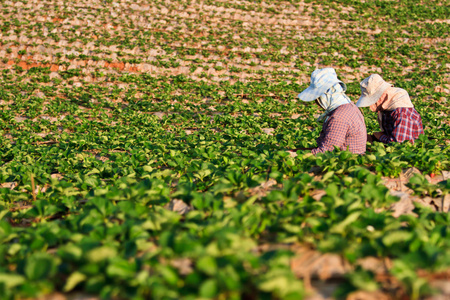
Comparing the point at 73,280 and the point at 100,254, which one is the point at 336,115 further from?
the point at 73,280

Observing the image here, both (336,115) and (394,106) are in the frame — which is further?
(394,106)

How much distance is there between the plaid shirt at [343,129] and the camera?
4.30 meters

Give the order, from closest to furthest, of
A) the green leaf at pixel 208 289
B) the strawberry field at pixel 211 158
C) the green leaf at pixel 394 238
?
the green leaf at pixel 208 289, the strawberry field at pixel 211 158, the green leaf at pixel 394 238

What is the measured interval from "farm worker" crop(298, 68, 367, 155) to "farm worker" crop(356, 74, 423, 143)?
0.81 meters

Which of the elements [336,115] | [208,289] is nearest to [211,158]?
[336,115]

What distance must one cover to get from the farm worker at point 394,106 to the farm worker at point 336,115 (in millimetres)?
813

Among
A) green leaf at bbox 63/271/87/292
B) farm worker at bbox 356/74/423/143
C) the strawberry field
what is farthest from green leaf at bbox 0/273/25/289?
farm worker at bbox 356/74/423/143

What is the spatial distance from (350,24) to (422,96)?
9.45 meters

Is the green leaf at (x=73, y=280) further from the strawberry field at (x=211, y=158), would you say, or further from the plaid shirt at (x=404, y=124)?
the plaid shirt at (x=404, y=124)

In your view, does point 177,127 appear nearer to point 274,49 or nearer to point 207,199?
point 207,199

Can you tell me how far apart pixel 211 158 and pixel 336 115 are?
191 cm

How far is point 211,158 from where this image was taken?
15.8ft

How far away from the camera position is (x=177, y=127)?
9.80m

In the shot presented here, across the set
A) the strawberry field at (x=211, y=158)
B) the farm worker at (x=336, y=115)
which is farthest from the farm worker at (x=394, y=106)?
the farm worker at (x=336, y=115)
